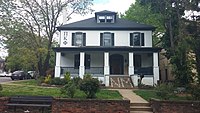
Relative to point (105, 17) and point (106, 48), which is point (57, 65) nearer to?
point (106, 48)

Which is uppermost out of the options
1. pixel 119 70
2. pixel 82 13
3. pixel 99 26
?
pixel 82 13

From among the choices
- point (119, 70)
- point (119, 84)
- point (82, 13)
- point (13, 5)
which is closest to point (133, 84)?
point (119, 84)

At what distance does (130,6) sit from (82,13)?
1039 centimetres

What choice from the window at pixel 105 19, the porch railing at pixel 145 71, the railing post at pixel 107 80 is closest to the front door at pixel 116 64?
the porch railing at pixel 145 71

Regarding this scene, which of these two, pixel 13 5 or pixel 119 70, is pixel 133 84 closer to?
pixel 119 70

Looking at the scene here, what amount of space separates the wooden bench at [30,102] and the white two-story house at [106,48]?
1443cm

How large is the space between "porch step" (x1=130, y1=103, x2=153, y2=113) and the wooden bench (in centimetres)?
405

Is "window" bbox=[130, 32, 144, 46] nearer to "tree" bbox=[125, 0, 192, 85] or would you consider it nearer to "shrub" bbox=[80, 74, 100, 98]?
"tree" bbox=[125, 0, 192, 85]

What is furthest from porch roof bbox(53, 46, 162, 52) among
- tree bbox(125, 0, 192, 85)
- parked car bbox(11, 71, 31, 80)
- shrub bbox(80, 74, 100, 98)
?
shrub bbox(80, 74, 100, 98)

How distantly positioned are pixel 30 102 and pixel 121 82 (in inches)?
575

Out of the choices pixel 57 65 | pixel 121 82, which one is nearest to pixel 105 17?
pixel 57 65

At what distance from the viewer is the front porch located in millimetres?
26172

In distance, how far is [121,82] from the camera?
25.1 m

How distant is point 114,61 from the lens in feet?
96.0
